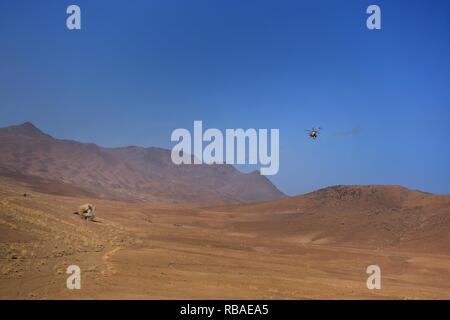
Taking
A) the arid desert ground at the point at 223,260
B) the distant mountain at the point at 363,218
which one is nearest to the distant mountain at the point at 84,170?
the distant mountain at the point at 363,218

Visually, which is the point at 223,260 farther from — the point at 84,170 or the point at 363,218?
the point at 84,170

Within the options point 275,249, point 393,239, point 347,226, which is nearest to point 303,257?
point 275,249

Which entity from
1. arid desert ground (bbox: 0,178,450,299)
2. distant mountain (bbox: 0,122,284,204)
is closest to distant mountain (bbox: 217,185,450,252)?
arid desert ground (bbox: 0,178,450,299)

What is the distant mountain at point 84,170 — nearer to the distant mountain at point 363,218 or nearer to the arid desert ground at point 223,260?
the distant mountain at point 363,218

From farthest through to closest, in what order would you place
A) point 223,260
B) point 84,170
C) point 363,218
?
1. point 84,170
2. point 363,218
3. point 223,260

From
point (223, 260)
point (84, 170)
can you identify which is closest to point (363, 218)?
point (223, 260)

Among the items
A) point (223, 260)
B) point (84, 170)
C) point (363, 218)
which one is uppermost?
point (84, 170)
